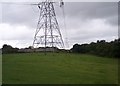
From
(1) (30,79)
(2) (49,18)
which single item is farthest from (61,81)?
(2) (49,18)

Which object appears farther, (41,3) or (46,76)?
(41,3)

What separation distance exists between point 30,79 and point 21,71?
245 cm

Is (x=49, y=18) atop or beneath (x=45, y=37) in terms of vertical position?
atop

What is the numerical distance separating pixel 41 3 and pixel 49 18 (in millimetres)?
3423

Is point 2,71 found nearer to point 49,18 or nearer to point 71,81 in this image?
point 71,81

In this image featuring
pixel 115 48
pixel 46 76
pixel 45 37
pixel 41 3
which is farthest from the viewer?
pixel 115 48

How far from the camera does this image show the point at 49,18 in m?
27.5

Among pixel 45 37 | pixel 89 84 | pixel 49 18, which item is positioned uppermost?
pixel 49 18

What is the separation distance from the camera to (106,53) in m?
46.4

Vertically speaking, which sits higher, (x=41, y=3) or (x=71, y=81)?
(x=41, y=3)

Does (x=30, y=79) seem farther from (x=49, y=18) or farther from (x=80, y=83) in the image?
(x=49, y=18)

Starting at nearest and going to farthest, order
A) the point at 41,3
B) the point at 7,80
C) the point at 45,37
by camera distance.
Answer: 1. the point at 7,80
2. the point at 45,37
3. the point at 41,3

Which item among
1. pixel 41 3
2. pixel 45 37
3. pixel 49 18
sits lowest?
pixel 45 37

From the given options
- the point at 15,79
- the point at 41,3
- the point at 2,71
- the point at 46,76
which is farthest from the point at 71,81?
the point at 41,3
